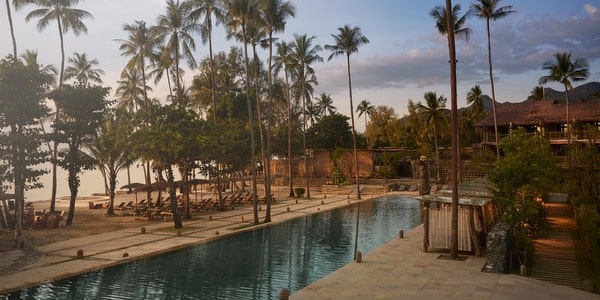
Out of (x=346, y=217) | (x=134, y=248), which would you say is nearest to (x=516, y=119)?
(x=346, y=217)

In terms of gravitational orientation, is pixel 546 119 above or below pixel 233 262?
above

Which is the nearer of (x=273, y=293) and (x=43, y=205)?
(x=273, y=293)

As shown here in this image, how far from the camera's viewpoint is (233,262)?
1997 cm

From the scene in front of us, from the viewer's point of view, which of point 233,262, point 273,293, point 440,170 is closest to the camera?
point 273,293

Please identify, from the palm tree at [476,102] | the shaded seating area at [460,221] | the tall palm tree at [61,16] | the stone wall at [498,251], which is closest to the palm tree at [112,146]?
the tall palm tree at [61,16]

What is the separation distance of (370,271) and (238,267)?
5.52 meters

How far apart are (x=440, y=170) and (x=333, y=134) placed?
18.4 metres

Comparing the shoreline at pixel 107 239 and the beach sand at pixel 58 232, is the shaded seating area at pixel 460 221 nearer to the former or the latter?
the shoreline at pixel 107 239

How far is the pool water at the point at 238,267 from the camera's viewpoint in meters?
15.4

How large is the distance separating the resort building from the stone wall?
110ft

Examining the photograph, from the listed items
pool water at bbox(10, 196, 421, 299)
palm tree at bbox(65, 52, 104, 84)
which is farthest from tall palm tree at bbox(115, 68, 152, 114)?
pool water at bbox(10, 196, 421, 299)

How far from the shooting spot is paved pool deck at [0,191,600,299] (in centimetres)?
1453

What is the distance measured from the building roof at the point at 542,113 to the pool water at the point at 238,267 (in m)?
30.1

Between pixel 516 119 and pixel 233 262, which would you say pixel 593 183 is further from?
pixel 516 119
